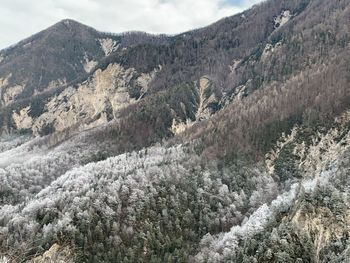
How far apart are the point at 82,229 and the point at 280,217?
68.6m

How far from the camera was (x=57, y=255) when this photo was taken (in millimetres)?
174375

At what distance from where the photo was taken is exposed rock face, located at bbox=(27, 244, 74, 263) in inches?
6569

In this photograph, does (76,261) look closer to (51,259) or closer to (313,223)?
(51,259)

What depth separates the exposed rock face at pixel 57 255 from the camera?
166850 millimetres

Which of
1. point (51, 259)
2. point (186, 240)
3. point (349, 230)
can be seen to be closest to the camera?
point (349, 230)

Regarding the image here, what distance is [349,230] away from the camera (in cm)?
15712

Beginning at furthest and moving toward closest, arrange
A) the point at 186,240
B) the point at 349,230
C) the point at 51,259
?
the point at 186,240 → the point at 51,259 → the point at 349,230

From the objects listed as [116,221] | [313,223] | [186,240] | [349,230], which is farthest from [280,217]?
[116,221]

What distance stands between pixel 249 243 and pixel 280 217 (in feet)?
44.2

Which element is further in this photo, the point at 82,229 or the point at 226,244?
the point at 82,229

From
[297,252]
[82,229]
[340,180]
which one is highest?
[82,229]

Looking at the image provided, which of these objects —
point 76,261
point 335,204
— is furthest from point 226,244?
point 76,261

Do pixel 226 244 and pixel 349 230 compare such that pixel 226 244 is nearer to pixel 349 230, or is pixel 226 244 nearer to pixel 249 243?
pixel 249 243

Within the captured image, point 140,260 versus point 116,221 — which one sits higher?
point 116,221
